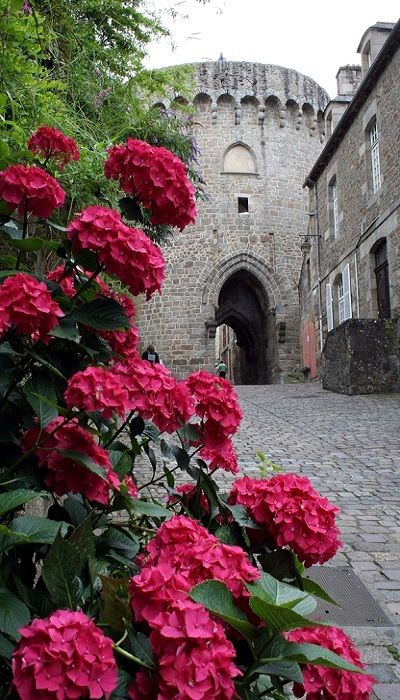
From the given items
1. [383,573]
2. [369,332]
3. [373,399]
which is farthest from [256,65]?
[383,573]

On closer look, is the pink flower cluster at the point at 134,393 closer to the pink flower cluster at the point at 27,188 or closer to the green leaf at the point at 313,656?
the pink flower cluster at the point at 27,188

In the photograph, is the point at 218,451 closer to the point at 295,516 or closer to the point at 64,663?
the point at 295,516

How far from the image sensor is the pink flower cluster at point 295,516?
1500 millimetres

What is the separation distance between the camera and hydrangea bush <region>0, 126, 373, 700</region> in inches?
37.8

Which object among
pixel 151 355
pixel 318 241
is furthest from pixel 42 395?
pixel 318 241

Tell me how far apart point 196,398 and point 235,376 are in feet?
111

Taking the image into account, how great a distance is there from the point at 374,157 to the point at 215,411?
586 inches

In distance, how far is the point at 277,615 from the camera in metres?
1.02

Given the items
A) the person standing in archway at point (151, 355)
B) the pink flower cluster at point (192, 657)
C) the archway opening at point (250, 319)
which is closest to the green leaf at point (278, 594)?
the pink flower cluster at point (192, 657)

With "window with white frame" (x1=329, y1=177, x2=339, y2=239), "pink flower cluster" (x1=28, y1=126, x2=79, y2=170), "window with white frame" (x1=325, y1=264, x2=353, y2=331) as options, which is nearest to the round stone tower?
"window with white frame" (x1=325, y1=264, x2=353, y2=331)

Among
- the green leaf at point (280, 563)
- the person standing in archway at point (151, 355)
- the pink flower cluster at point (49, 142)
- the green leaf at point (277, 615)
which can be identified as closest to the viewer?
the green leaf at point (277, 615)

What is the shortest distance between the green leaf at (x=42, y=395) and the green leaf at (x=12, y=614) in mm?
384

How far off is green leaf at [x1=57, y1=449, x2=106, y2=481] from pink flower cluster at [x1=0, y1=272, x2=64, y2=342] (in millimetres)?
296

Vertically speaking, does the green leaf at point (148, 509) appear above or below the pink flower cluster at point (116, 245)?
below
